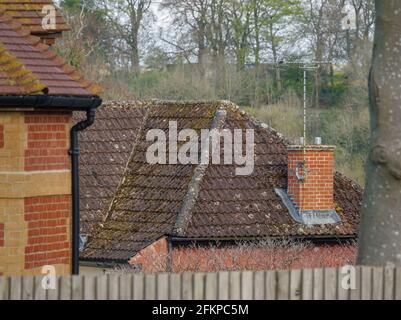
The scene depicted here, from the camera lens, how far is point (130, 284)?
39.7 feet

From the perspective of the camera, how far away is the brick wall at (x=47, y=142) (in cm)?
1561

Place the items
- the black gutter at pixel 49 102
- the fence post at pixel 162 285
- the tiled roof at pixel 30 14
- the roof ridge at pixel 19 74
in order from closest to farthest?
the fence post at pixel 162 285 < the black gutter at pixel 49 102 < the roof ridge at pixel 19 74 < the tiled roof at pixel 30 14

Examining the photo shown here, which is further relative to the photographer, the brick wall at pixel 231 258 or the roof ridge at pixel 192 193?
the roof ridge at pixel 192 193

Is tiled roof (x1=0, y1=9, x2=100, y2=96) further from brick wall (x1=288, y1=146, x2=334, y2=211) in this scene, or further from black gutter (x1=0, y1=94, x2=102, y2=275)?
brick wall (x1=288, y1=146, x2=334, y2=211)

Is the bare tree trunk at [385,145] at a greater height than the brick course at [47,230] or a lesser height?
greater

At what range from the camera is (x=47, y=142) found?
52.2 feet

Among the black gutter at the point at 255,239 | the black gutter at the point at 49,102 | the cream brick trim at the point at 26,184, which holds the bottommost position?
the black gutter at the point at 255,239

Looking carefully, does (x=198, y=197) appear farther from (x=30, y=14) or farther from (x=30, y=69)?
(x=30, y=69)

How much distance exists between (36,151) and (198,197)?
10686mm

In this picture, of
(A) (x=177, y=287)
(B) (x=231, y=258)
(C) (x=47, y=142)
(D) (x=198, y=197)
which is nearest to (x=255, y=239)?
(B) (x=231, y=258)

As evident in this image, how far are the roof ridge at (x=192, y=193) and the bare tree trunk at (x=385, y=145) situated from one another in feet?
36.5

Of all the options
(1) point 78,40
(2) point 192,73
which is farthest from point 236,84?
(1) point 78,40

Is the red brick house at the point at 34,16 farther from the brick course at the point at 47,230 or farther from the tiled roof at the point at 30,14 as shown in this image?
the brick course at the point at 47,230

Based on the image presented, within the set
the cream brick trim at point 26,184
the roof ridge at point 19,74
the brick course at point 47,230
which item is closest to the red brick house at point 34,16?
the roof ridge at point 19,74
